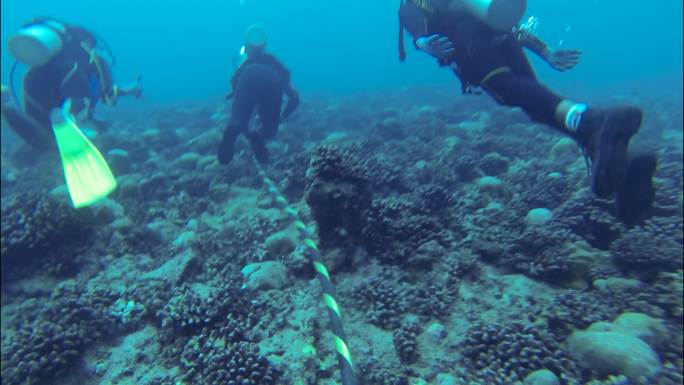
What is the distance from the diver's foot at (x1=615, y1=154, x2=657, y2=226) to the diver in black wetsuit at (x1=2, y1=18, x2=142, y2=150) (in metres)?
9.42

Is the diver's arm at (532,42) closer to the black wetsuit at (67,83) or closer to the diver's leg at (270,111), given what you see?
the diver's leg at (270,111)

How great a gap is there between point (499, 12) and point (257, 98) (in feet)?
18.4

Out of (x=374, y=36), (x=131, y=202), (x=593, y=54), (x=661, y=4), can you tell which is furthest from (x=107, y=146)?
(x=661, y=4)

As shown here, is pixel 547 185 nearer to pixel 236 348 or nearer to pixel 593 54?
pixel 236 348

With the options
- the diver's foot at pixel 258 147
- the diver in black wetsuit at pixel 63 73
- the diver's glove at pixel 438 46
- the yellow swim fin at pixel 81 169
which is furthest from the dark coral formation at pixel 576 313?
the diver in black wetsuit at pixel 63 73

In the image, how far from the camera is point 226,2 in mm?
120375

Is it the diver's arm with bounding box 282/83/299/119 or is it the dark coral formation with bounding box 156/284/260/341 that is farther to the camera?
the diver's arm with bounding box 282/83/299/119

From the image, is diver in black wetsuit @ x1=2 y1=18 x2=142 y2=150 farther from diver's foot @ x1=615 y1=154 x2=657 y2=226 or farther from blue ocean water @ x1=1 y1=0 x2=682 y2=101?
blue ocean water @ x1=1 y1=0 x2=682 y2=101

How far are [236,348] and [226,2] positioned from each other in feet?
456

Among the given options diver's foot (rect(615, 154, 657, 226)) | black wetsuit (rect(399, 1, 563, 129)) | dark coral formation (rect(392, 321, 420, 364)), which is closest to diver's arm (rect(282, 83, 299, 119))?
black wetsuit (rect(399, 1, 563, 129))

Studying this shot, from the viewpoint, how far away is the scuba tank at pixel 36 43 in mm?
7020

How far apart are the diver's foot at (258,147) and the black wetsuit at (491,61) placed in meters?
4.47

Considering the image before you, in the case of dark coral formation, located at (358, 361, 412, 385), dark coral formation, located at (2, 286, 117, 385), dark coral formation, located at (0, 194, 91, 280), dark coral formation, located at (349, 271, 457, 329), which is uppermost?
dark coral formation, located at (349, 271, 457, 329)

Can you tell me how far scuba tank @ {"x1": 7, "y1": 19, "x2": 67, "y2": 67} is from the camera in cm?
702
